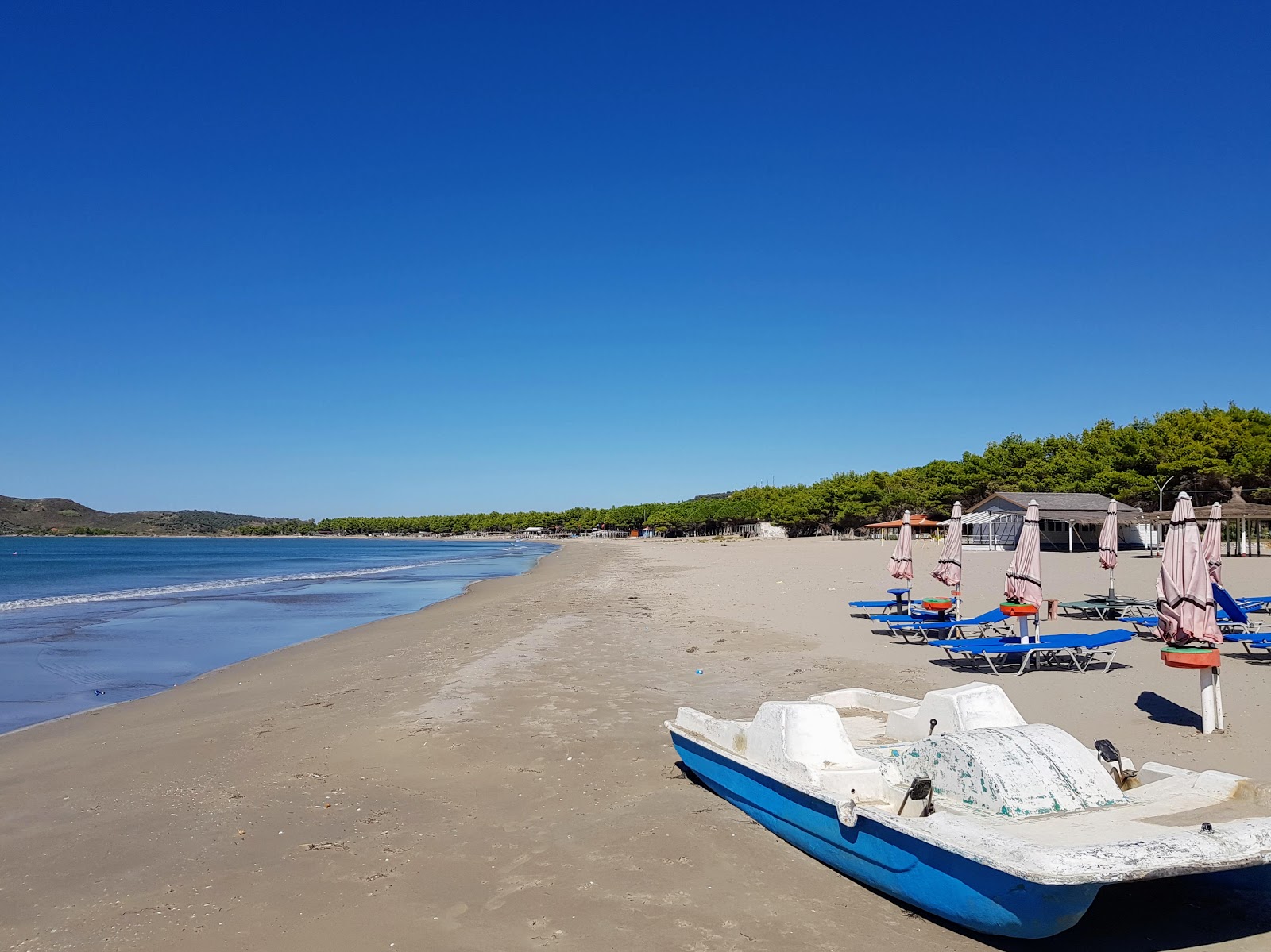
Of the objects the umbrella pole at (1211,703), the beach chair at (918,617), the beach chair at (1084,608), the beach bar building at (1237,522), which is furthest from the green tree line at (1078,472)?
the umbrella pole at (1211,703)

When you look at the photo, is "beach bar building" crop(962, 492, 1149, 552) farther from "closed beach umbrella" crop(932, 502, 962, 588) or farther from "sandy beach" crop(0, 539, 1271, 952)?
"sandy beach" crop(0, 539, 1271, 952)

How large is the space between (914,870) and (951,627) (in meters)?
9.97

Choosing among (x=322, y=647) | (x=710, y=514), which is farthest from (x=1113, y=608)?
Answer: (x=710, y=514)

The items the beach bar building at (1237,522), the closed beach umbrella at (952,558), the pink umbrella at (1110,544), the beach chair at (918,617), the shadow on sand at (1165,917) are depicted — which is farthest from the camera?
the beach bar building at (1237,522)

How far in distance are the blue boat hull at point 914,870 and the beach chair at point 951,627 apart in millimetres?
8755

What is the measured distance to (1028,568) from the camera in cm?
1123

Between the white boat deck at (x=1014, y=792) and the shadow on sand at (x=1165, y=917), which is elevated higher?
the white boat deck at (x=1014, y=792)

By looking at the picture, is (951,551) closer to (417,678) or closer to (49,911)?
(417,678)

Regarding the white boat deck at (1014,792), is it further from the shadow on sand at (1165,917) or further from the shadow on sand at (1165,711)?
the shadow on sand at (1165,711)

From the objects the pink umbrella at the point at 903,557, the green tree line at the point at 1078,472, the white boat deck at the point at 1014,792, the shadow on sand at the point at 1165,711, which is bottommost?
the shadow on sand at the point at 1165,711

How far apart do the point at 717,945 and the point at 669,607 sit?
16.8 meters

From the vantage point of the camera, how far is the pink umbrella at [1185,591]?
24.0 feet

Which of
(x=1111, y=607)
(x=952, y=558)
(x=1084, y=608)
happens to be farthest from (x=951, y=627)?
(x=1084, y=608)

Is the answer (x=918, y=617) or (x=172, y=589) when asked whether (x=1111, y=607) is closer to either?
(x=918, y=617)
